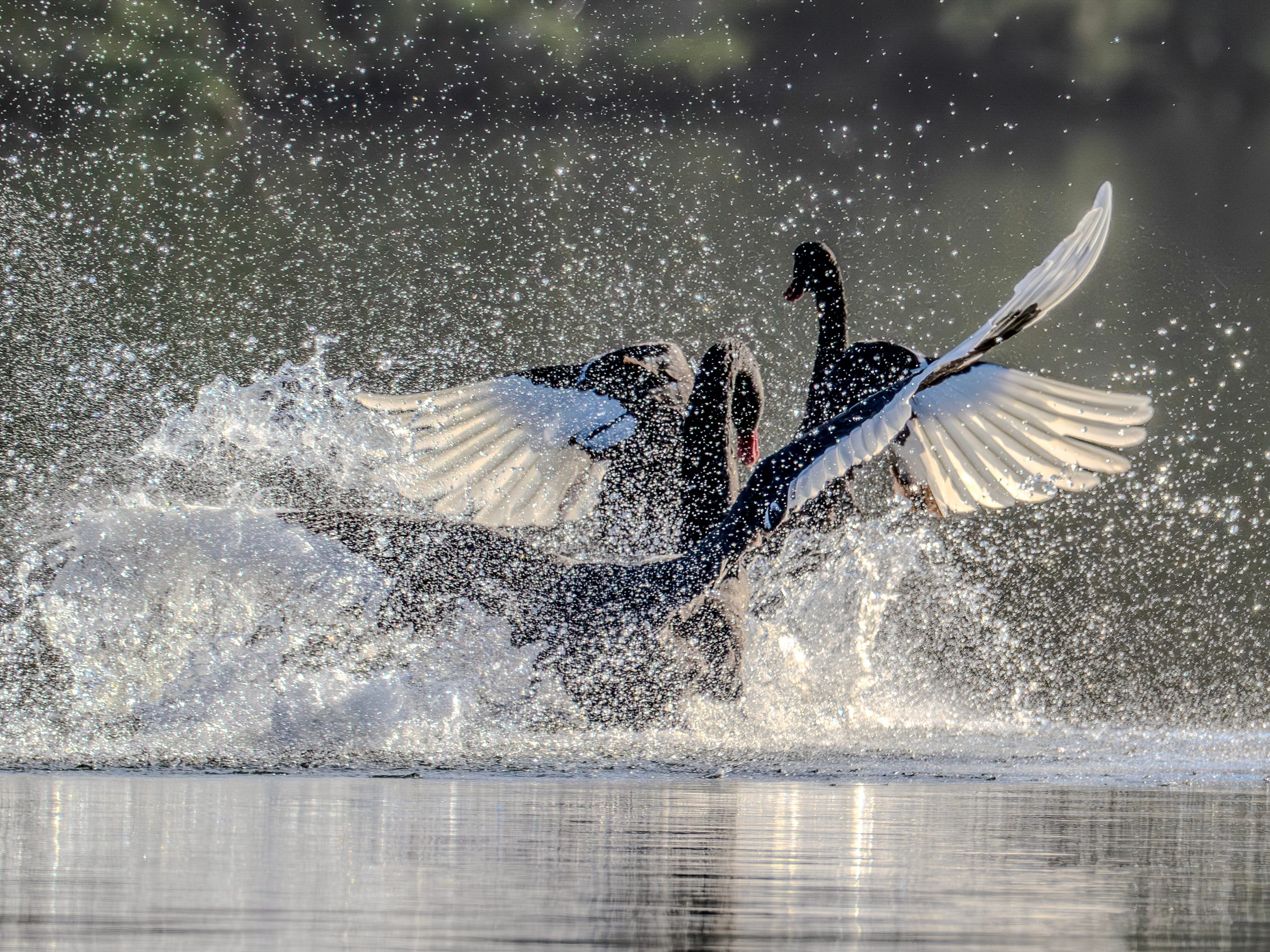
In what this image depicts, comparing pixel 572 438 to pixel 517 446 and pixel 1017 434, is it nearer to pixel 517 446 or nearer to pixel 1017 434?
pixel 517 446

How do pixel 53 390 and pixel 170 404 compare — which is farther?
pixel 53 390

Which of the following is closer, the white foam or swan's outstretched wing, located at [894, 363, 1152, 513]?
the white foam

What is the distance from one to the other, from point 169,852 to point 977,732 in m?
4.06

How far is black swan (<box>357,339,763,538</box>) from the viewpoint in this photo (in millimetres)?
6004

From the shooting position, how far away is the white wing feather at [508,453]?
6.41m

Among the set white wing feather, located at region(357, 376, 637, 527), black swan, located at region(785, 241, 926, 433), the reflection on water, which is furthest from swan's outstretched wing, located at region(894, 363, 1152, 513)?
the reflection on water

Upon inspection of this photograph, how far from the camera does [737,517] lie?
15.8 ft

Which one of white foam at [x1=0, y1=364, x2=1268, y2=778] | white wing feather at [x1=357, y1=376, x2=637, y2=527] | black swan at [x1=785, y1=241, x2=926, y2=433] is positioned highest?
black swan at [x1=785, y1=241, x2=926, y2=433]

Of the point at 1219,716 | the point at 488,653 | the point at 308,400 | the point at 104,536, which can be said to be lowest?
the point at 1219,716

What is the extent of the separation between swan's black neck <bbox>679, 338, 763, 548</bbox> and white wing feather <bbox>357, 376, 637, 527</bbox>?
63 cm

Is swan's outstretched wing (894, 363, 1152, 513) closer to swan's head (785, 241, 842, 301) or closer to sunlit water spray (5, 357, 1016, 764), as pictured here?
sunlit water spray (5, 357, 1016, 764)

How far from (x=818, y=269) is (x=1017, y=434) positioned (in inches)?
52.8

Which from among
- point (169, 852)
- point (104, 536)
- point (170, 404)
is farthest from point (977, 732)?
point (170, 404)

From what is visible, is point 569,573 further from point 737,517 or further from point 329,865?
point 329,865
